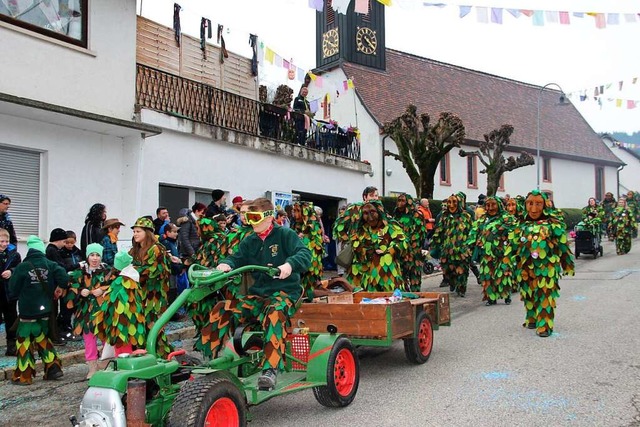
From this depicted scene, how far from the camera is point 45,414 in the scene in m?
5.69

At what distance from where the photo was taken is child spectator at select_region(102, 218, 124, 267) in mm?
8086

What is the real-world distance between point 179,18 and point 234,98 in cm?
236

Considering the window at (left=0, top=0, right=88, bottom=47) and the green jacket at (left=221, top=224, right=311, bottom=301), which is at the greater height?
the window at (left=0, top=0, right=88, bottom=47)

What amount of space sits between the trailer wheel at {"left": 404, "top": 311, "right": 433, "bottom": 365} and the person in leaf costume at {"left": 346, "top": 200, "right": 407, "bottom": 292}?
123 cm

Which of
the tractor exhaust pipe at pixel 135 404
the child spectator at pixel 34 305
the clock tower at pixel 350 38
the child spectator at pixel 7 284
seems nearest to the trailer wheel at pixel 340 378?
the tractor exhaust pipe at pixel 135 404

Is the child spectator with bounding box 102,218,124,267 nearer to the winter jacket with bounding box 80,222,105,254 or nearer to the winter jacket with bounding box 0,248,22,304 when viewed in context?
the winter jacket with bounding box 80,222,105,254

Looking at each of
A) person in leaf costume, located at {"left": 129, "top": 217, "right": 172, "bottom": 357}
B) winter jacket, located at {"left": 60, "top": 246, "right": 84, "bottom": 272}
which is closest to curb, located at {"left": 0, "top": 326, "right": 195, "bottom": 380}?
winter jacket, located at {"left": 60, "top": 246, "right": 84, "bottom": 272}

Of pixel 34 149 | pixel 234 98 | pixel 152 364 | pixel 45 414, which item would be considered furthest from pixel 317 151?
pixel 152 364

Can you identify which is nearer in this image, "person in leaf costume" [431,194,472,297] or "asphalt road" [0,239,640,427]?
"asphalt road" [0,239,640,427]

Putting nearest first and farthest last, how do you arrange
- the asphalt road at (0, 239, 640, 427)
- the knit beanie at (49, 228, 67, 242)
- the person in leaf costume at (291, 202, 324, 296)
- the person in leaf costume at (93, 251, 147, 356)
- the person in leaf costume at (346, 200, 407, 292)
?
the asphalt road at (0, 239, 640, 427)
the person in leaf costume at (93, 251, 147, 356)
the knit beanie at (49, 228, 67, 242)
the person in leaf costume at (346, 200, 407, 292)
the person in leaf costume at (291, 202, 324, 296)

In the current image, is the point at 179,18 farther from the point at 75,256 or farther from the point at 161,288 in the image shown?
the point at 161,288

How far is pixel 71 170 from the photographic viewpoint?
1145cm

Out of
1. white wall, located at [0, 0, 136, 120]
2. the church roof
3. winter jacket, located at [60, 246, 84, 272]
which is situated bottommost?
winter jacket, located at [60, 246, 84, 272]

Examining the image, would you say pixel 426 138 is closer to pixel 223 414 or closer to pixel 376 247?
pixel 376 247
